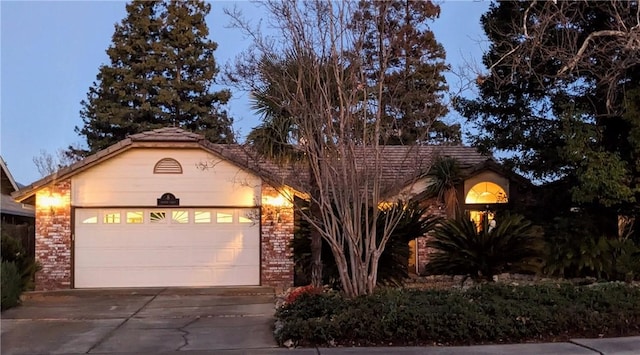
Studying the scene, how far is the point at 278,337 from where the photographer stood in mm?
9195

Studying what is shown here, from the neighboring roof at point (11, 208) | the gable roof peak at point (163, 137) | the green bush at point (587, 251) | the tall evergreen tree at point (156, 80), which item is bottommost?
the green bush at point (587, 251)

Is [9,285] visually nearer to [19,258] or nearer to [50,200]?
[19,258]

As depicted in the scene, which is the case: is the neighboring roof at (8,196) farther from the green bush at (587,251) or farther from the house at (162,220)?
the green bush at (587,251)

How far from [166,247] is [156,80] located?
65.9ft

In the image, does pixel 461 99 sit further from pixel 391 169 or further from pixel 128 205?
pixel 128 205

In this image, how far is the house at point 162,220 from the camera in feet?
54.3

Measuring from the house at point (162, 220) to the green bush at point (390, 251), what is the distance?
1.67m

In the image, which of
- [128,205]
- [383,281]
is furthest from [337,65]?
[128,205]

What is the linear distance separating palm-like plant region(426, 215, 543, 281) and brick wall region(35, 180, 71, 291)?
354 inches

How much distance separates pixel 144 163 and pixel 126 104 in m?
19.8

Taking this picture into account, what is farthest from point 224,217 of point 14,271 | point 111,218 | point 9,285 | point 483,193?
point 483,193

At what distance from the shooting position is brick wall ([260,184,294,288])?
16.6 meters

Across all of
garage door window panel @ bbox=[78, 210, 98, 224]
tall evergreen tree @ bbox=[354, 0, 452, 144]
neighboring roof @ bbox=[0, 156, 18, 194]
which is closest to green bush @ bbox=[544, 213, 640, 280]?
tall evergreen tree @ bbox=[354, 0, 452, 144]

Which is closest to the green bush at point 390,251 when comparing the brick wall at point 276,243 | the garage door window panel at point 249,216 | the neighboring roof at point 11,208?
the brick wall at point 276,243
